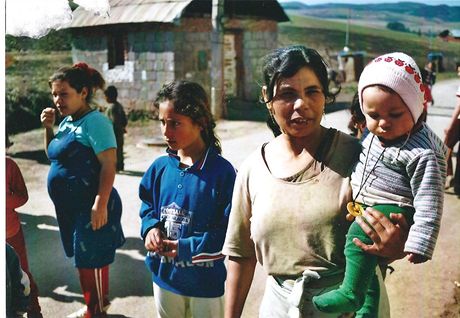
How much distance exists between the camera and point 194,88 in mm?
1957

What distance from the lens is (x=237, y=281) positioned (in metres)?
1.55

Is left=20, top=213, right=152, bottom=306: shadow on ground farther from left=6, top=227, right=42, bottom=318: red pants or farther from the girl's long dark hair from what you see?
the girl's long dark hair

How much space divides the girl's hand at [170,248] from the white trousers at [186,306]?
0.61 ft

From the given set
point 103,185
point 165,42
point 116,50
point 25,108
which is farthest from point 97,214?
point 116,50

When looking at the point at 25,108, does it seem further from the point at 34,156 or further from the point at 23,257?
the point at 23,257

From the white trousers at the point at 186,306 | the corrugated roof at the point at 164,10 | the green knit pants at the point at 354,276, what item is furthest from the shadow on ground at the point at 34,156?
the green knit pants at the point at 354,276

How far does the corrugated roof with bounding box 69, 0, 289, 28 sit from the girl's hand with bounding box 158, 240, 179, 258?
8.02 metres

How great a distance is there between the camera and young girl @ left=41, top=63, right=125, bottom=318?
2.42m

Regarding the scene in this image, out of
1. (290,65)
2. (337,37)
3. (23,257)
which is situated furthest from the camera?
(337,37)

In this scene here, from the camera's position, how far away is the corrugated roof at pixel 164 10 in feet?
32.8

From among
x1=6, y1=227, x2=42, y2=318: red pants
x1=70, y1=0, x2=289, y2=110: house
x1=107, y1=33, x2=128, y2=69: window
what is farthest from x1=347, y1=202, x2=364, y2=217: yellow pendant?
x1=107, y1=33, x2=128, y2=69: window

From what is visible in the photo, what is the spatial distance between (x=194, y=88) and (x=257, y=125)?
299 inches

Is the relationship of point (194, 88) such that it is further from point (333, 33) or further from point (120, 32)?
point (333, 33)

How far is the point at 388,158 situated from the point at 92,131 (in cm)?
159
